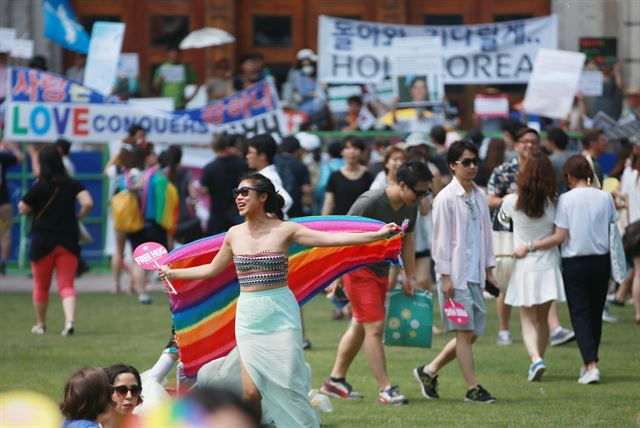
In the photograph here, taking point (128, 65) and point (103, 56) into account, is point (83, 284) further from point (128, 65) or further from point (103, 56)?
point (128, 65)

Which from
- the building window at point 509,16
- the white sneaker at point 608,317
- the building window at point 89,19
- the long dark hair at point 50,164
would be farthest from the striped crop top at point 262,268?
the building window at point 509,16

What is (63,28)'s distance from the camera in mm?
19000

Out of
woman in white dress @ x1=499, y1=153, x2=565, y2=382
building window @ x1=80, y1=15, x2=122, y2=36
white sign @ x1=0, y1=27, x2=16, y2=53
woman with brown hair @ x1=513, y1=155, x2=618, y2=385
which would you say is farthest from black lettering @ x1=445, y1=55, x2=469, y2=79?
woman with brown hair @ x1=513, y1=155, x2=618, y2=385

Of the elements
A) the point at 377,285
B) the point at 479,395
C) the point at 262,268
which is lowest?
the point at 479,395

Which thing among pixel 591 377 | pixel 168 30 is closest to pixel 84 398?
pixel 591 377

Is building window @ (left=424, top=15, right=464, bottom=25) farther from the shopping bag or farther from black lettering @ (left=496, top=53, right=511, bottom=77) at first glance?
the shopping bag

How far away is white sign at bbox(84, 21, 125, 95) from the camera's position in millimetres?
18141

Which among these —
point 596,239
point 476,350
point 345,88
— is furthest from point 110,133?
point 596,239

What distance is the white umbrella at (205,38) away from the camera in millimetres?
20938

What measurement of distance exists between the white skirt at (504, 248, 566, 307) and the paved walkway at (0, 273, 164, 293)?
7870 millimetres

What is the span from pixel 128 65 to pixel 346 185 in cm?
894

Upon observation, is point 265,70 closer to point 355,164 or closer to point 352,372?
point 355,164

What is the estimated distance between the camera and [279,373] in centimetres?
664

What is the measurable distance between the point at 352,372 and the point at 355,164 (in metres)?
2.47
